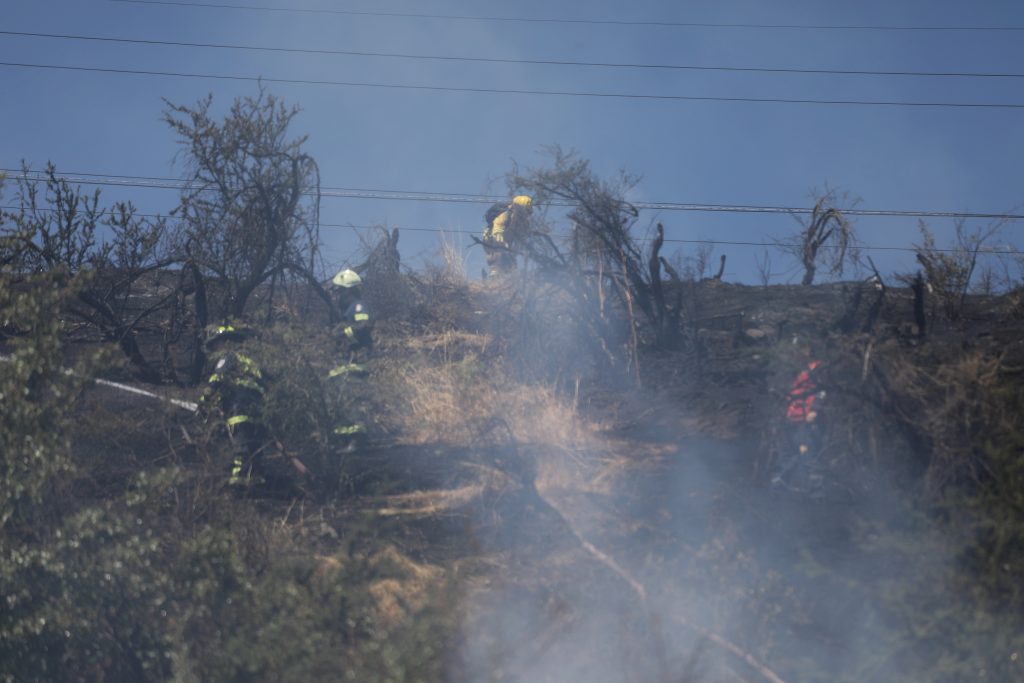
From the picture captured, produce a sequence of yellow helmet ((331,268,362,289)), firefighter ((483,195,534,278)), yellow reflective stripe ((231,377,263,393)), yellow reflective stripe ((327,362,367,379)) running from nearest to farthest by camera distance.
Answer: yellow reflective stripe ((231,377,263,393)) → yellow reflective stripe ((327,362,367,379)) → yellow helmet ((331,268,362,289)) → firefighter ((483,195,534,278))

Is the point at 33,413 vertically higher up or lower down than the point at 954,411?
lower down

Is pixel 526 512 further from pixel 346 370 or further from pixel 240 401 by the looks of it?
pixel 240 401

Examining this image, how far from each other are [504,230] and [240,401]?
5600mm

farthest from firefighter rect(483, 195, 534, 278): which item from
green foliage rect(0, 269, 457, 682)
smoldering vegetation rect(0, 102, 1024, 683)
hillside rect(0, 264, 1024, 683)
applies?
green foliage rect(0, 269, 457, 682)

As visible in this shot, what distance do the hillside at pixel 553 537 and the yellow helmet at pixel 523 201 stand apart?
323 centimetres

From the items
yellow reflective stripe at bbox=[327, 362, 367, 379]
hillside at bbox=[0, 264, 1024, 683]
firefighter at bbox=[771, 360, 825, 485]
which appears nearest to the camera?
hillside at bbox=[0, 264, 1024, 683]

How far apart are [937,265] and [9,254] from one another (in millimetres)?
11118

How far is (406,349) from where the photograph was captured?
38.8 ft

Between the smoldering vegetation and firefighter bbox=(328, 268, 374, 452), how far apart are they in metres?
0.09

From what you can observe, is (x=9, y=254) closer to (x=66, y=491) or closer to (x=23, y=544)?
(x=66, y=491)

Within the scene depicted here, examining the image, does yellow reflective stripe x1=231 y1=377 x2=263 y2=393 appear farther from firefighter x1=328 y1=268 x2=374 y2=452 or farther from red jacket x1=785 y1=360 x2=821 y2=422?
red jacket x1=785 y1=360 x2=821 y2=422

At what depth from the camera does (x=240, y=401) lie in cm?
869

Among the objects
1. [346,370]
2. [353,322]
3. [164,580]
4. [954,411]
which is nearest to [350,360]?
[346,370]

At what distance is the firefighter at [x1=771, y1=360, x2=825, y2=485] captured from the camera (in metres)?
7.46
